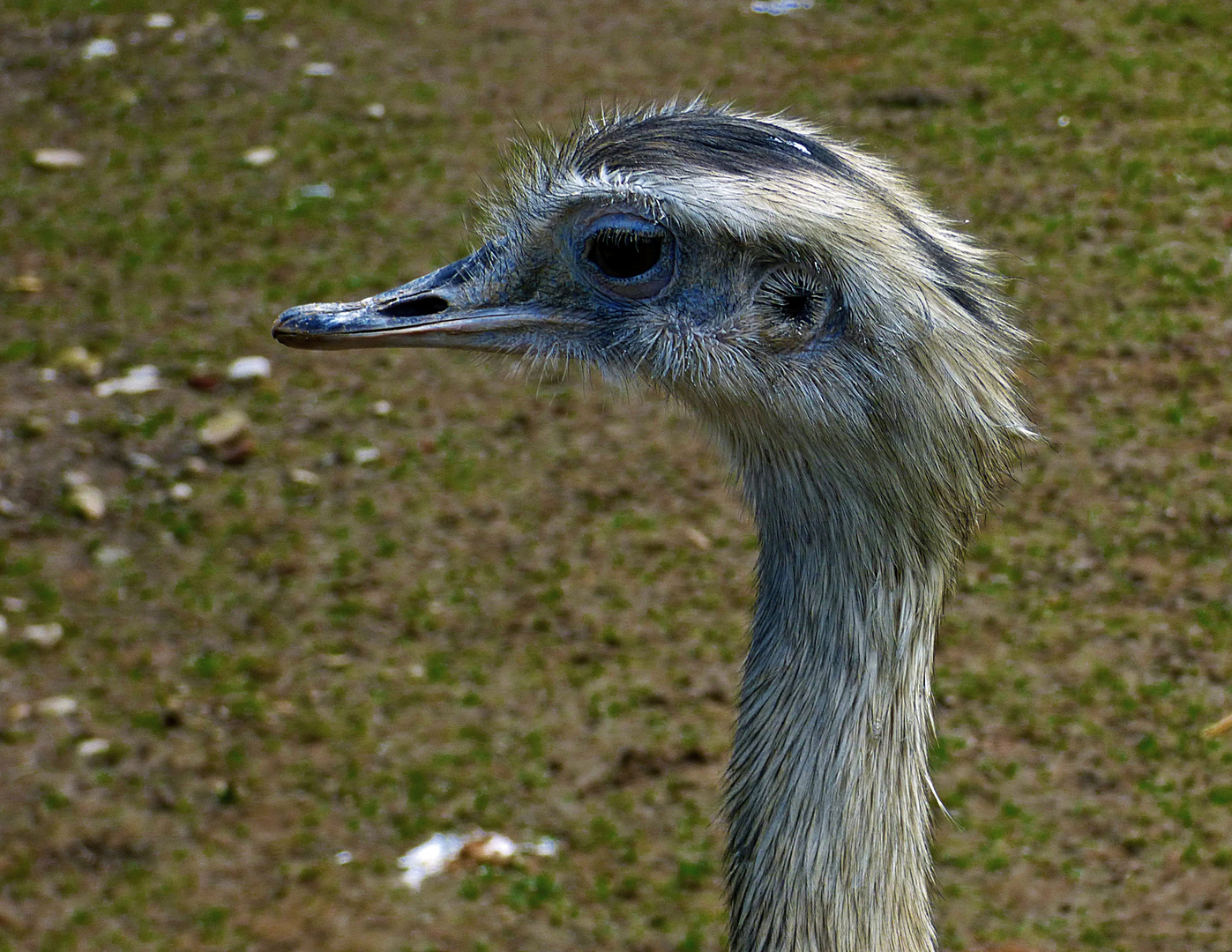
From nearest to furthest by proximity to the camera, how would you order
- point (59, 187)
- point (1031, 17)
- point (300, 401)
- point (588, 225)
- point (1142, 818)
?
point (588, 225) → point (1142, 818) → point (300, 401) → point (59, 187) → point (1031, 17)

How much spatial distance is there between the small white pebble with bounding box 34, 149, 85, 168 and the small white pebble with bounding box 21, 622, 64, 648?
85.7 inches

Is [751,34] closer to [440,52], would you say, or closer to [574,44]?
[574,44]

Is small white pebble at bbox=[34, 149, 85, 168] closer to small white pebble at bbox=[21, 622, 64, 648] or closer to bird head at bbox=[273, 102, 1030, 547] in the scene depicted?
small white pebble at bbox=[21, 622, 64, 648]

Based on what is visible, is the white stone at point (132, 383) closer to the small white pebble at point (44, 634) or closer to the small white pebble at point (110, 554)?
the small white pebble at point (110, 554)

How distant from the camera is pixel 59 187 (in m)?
5.02

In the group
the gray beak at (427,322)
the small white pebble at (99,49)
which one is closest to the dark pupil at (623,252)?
the gray beak at (427,322)

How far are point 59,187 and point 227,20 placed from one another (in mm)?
1206

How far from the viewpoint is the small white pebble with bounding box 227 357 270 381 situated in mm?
4199

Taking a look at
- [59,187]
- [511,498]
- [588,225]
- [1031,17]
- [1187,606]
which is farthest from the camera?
[1031,17]

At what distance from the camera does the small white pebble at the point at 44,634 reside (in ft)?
11.2

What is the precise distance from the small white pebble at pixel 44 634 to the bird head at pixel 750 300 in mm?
1649

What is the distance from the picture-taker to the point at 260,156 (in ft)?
16.9

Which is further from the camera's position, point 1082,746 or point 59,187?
point 59,187

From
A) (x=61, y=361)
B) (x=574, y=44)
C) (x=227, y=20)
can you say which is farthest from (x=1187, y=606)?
(x=227, y=20)
